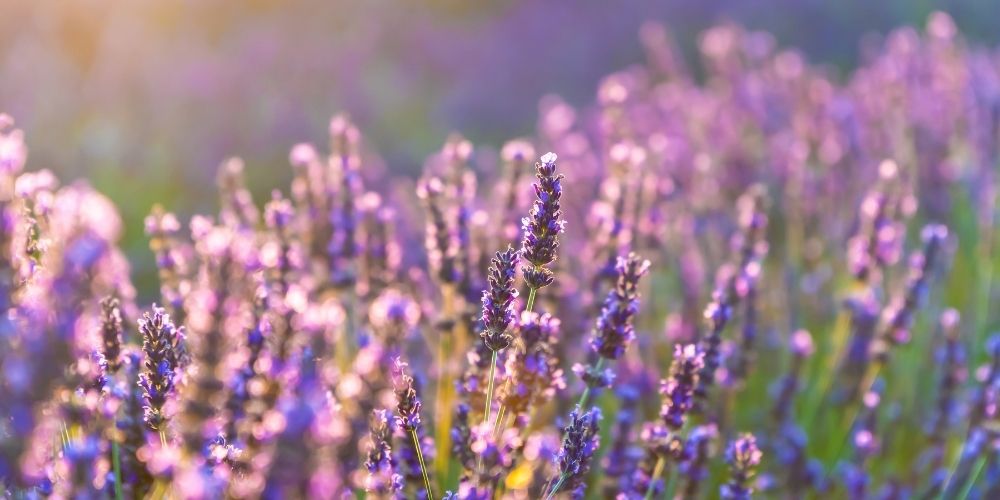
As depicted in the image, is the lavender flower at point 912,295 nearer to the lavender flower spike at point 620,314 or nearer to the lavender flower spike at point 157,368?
the lavender flower spike at point 620,314

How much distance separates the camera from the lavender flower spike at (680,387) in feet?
5.70

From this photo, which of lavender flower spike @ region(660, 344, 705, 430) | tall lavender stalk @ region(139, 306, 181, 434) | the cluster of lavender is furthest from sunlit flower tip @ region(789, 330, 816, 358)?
tall lavender stalk @ region(139, 306, 181, 434)

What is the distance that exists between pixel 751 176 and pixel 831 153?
35 centimetres

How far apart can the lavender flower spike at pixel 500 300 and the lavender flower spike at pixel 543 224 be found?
4cm

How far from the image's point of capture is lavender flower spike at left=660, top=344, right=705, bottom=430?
174cm

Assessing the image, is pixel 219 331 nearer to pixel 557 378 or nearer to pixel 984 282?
pixel 557 378

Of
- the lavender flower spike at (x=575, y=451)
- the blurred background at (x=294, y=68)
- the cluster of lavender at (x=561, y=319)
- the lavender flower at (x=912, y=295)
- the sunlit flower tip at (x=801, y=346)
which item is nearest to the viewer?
the cluster of lavender at (x=561, y=319)

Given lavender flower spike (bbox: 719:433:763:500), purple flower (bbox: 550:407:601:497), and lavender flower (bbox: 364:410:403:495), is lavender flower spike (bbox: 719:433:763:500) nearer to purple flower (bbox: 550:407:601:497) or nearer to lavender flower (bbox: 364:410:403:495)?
purple flower (bbox: 550:407:601:497)

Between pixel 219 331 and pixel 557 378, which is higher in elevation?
pixel 557 378

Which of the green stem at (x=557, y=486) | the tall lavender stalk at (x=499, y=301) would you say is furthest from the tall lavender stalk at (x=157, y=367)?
the green stem at (x=557, y=486)

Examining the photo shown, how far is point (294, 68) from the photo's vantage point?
263 inches

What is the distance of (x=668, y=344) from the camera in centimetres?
340

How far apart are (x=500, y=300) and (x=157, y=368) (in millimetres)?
546

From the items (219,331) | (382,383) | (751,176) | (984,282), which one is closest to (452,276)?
(382,383)
